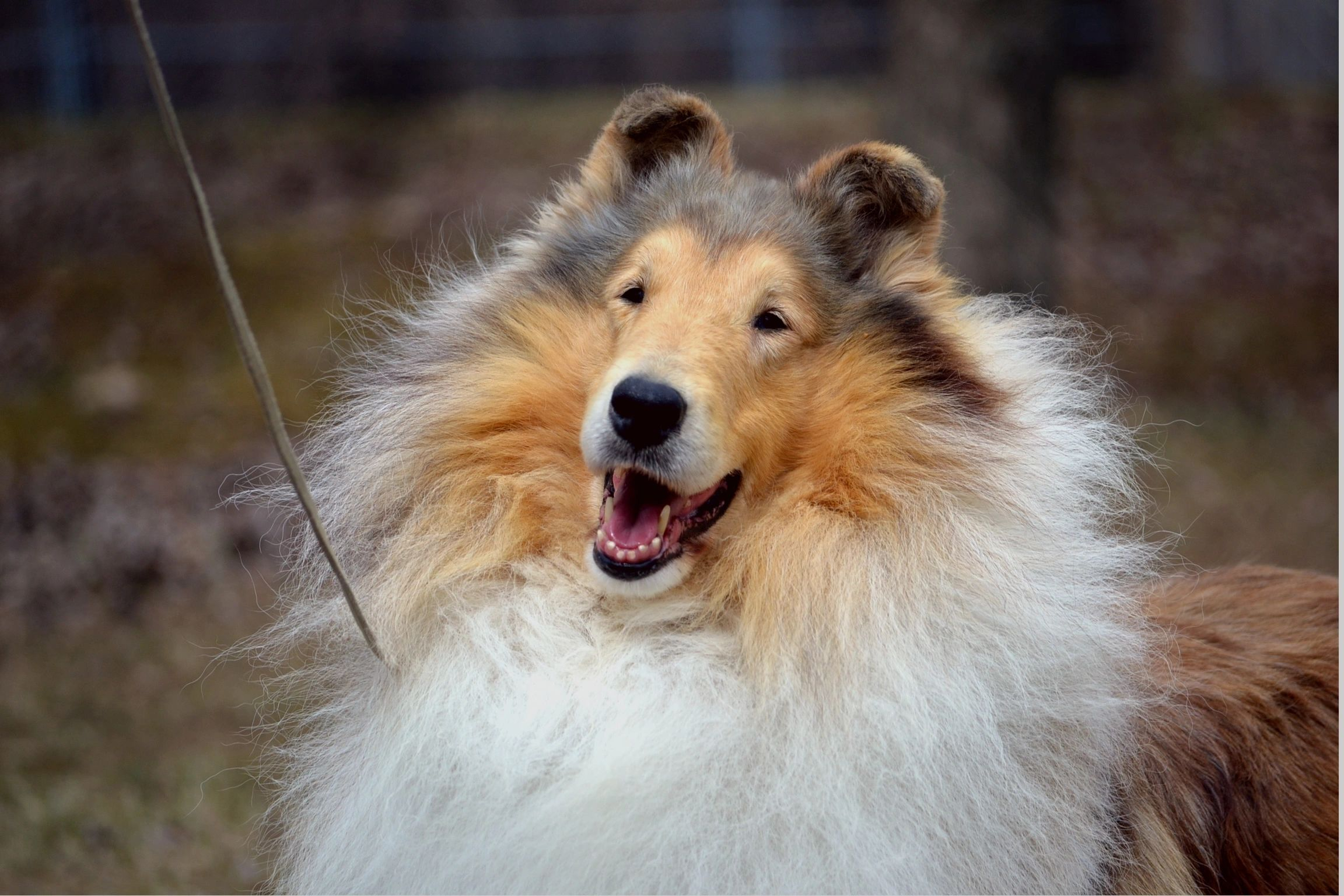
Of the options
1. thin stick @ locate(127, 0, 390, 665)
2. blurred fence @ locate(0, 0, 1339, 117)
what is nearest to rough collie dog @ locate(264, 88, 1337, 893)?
thin stick @ locate(127, 0, 390, 665)

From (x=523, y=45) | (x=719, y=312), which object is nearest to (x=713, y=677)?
(x=719, y=312)

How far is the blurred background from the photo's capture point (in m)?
6.02

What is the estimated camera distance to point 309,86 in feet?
41.7

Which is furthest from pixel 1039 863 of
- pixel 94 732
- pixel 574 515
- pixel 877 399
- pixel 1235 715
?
pixel 94 732

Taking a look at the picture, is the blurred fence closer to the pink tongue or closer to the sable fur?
the sable fur

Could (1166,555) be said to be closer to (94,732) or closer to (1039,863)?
(1039,863)

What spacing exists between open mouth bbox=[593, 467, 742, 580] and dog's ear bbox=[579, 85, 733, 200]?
38.5 inches

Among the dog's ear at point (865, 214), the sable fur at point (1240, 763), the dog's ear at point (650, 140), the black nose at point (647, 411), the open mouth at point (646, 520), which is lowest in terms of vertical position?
the sable fur at point (1240, 763)

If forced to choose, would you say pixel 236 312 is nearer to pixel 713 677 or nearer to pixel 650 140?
pixel 713 677

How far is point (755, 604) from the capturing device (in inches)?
104

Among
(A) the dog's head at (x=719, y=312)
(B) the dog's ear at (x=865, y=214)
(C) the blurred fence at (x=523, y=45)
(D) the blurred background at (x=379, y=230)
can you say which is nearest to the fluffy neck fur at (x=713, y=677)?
(A) the dog's head at (x=719, y=312)

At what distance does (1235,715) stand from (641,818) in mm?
1667

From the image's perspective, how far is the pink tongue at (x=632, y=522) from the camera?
2.69 m

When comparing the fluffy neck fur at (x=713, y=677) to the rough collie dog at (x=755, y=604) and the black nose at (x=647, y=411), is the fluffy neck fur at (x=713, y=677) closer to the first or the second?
the rough collie dog at (x=755, y=604)
